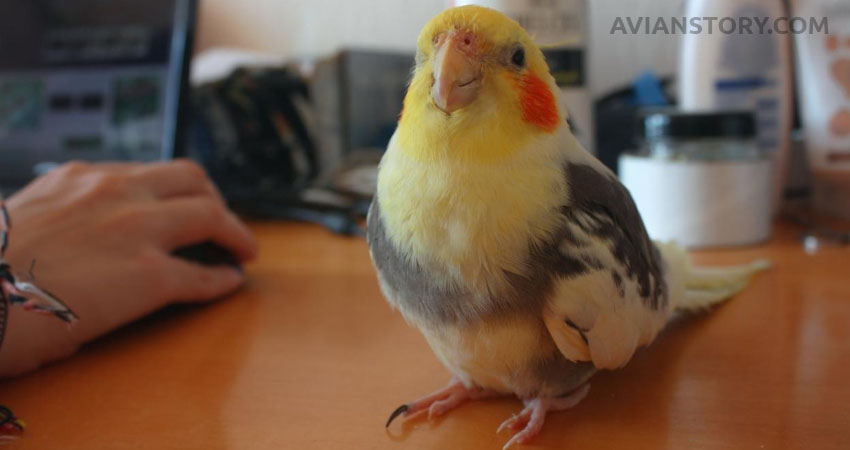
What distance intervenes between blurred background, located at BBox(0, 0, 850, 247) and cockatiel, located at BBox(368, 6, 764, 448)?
1.18 ft

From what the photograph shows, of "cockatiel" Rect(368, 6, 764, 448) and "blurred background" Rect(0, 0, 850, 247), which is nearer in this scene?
"cockatiel" Rect(368, 6, 764, 448)

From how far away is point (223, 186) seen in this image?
1067 millimetres

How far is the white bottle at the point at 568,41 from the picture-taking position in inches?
30.2

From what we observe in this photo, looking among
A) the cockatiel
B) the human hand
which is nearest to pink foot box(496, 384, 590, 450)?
the cockatiel

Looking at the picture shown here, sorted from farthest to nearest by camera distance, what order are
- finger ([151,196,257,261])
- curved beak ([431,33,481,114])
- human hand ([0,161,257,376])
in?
finger ([151,196,257,261]) < human hand ([0,161,257,376]) < curved beak ([431,33,481,114])

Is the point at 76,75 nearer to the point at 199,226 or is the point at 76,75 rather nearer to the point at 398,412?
the point at 199,226

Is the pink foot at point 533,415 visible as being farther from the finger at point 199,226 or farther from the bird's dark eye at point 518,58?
the finger at point 199,226

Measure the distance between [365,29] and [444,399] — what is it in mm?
945

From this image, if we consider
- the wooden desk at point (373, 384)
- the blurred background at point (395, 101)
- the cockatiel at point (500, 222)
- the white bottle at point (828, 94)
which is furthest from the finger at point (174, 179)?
the white bottle at point (828, 94)

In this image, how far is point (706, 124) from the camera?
695mm

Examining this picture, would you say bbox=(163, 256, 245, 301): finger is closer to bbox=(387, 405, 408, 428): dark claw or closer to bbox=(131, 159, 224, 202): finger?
bbox=(131, 159, 224, 202): finger

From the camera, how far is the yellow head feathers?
1.08ft

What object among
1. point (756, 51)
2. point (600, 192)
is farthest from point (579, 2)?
point (600, 192)

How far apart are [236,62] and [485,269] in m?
0.88
